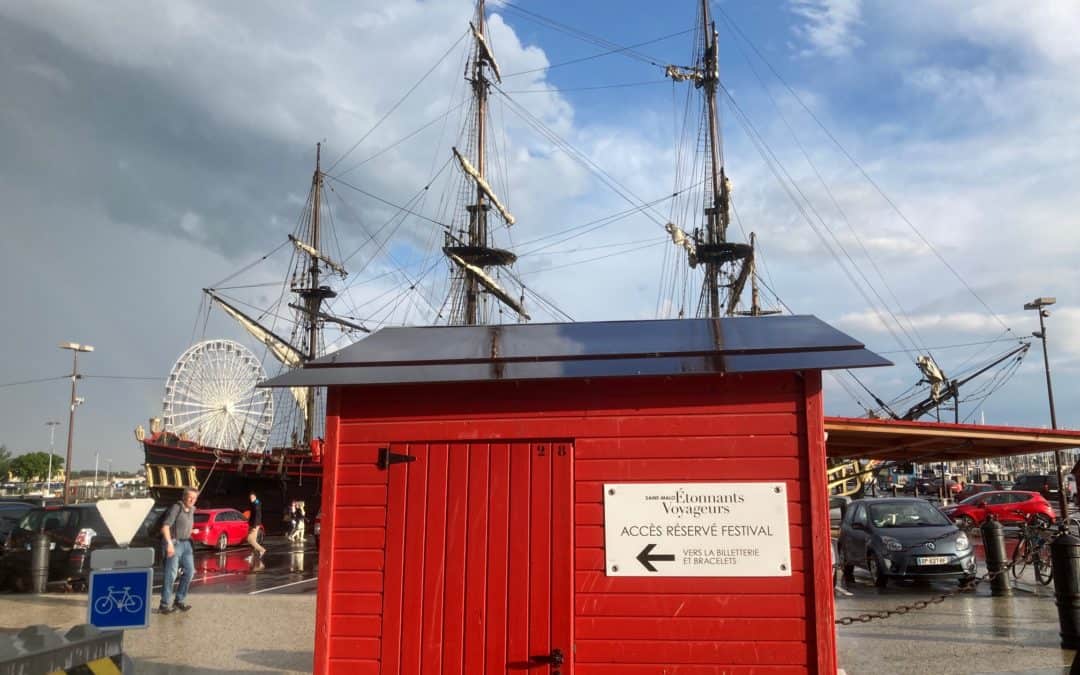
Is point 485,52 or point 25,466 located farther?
point 25,466

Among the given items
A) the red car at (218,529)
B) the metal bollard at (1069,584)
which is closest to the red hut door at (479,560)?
the metal bollard at (1069,584)

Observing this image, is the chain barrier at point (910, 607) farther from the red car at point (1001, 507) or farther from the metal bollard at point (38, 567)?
the red car at point (1001, 507)

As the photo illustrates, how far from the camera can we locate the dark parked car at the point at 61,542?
14188 mm

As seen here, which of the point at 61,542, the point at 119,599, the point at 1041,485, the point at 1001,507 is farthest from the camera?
the point at 1041,485

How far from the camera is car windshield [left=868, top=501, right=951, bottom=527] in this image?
1357cm

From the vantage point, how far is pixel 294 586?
606 inches

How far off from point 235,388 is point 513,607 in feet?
159

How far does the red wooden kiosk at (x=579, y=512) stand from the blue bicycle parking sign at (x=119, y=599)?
1.32 metres

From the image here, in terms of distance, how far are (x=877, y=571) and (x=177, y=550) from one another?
11.3 m

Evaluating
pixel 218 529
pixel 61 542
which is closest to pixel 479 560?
pixel 61 542

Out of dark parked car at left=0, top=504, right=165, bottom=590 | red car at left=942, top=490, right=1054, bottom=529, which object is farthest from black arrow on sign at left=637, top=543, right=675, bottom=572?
red car at left=942, top=490, right=1054, bottom=529

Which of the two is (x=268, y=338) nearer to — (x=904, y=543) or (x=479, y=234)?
(x=479, y=234)

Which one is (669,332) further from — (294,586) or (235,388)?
(235,388)

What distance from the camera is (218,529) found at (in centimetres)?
2608
